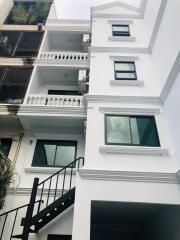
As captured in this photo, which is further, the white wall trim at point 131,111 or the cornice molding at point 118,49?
the cornice molding at point 118,49

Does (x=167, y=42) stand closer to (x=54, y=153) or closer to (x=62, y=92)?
(x=62, y=92)

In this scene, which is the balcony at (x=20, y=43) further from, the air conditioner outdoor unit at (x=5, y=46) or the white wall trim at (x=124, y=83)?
the white wall trim at (x=124, y=83)

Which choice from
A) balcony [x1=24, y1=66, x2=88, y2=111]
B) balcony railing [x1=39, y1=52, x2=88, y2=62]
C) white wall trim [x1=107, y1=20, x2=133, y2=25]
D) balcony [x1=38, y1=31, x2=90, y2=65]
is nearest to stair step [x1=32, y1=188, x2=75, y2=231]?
balcony [x1=24, y1=66, x2=88, y2=111]

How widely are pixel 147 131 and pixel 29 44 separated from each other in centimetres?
688

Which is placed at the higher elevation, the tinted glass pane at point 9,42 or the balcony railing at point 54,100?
the tinted glass pane at point 9,42

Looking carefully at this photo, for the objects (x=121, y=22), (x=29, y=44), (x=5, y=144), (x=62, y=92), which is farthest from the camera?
(x=29, y=44)

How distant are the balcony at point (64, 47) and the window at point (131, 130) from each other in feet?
11.8

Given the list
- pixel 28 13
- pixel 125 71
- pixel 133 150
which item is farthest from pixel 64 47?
pixel 133 150

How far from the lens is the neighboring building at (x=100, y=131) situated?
4488mm

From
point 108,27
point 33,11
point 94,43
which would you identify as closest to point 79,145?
point 94,43

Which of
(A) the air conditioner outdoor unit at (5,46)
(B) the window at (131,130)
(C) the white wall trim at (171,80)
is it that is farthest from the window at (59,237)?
Answer: (A) the air conditioner outdoor unit at (5,46)

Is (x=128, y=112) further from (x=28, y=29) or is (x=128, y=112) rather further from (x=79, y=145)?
(x=28, y=29)

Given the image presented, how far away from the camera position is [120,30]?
350 inches

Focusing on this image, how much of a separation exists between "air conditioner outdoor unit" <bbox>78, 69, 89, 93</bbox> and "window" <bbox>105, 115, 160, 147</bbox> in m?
2.40
